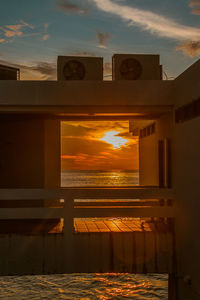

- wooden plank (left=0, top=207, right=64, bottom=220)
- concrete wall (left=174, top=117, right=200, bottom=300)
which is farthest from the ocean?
wooden plank (left=0, top=207, right=64, bottom=220)

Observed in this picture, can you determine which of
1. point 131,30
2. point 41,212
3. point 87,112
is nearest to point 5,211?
point 41,212

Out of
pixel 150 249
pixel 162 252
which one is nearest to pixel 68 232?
pixel 150 249

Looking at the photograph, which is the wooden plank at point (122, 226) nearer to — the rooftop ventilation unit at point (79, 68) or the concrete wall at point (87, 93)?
the concrete wall at point (87, 93)

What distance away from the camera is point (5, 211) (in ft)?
24.0

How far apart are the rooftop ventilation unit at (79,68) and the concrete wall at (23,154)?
1.86 m

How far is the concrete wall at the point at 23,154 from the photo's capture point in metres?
10.5

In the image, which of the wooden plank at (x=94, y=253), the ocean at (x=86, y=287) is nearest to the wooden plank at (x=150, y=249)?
the wooden plank at (x=94, y=253)

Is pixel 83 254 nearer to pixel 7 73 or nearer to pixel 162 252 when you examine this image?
pixel 162 252

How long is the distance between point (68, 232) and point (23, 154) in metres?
3.94

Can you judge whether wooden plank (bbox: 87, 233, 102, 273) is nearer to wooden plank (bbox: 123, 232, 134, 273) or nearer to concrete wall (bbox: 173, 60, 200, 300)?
wooden plank (bbox: 123, 232, 134, 273)

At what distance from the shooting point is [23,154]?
34.4 ft

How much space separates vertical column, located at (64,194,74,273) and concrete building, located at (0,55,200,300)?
1.48 m

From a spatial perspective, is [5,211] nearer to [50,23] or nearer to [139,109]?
[139,109]

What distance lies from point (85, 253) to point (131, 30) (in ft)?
23.9
